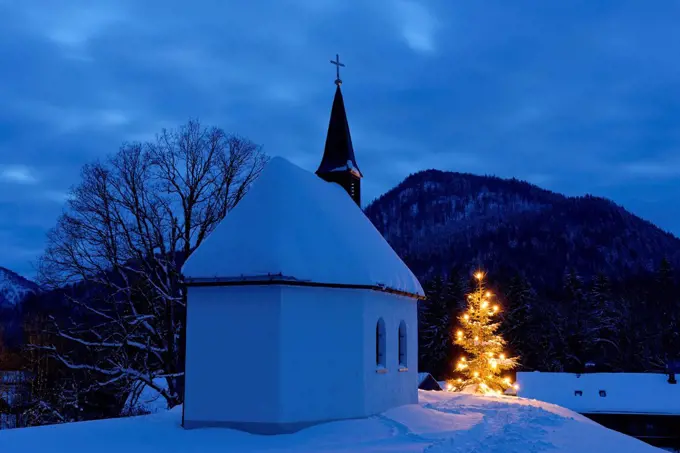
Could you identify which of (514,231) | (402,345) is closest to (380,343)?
(402,345)

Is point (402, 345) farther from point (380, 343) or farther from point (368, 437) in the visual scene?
point (368, 437)

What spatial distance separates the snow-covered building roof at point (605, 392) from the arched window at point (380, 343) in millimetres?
26822

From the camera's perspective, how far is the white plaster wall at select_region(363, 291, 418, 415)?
14742mm

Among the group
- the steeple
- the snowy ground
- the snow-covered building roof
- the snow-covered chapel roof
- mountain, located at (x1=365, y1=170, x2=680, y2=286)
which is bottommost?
the snow-covered building roof

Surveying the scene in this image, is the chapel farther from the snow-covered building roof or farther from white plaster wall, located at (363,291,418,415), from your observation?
the snow-covered building roof

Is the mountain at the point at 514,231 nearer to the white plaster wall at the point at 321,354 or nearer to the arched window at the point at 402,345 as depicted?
the arched window at the point at 402,345

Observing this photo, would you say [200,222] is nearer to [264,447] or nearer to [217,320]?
[217,320]

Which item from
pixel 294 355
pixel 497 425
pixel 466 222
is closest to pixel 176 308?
pixel 294 355

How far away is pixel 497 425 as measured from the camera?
14.0m

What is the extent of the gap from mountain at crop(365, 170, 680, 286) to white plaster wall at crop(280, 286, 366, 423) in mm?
47213

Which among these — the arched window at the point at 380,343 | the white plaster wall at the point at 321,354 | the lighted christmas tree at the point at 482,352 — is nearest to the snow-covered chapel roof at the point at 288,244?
the white plaster wall at the point at 321,354

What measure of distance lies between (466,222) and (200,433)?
12503 cm

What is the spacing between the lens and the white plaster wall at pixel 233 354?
13.2 metres

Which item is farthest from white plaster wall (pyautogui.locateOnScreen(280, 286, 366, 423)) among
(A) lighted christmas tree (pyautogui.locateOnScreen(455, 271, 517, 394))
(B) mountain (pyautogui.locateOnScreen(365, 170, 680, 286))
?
(B) mountain (pyautogui.locateOnScreen(365, 170, 680, 286))
